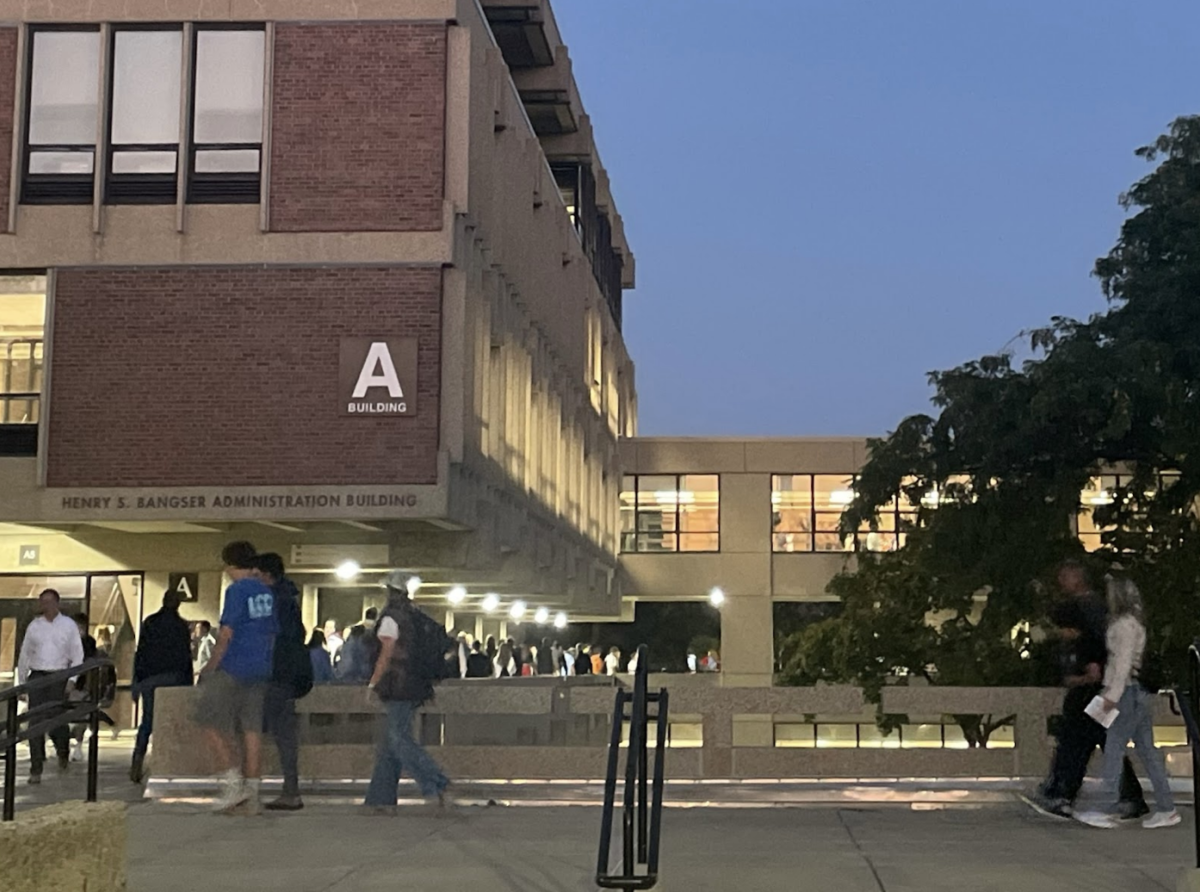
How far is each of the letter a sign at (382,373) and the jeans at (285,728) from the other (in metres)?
12.6

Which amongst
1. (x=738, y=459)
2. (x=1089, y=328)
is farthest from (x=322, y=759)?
(x=738, y=459)

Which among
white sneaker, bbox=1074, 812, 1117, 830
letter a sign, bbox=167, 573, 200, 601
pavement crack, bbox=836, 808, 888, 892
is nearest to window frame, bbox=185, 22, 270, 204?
letter a sign, bbox=167, 573, 200, 601

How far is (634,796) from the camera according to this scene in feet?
29.9

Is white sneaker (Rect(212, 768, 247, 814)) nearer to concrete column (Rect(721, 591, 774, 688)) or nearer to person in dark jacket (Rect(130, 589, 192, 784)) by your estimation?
person in dark jacket (Rect(130, 589, 192, 784))

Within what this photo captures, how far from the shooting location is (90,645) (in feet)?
68.7

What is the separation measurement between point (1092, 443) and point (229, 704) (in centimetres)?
1814

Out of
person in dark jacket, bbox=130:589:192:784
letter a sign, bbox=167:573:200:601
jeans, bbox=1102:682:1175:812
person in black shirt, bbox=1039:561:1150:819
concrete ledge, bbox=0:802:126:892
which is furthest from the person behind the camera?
letter a sign, bbox=167:573:200:601

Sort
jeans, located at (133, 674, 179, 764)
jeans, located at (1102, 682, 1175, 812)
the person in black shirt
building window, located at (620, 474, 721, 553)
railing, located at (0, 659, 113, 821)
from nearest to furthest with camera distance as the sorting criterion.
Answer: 1. railing, located at (0, 659, 113, 821)
2. jeans, located at (1102, 682, 1175, 812)
3. the person in black shirt
4. jeans, located at (133, 674, 179, 764)
5. building window, located at (620, 474, 721, 553)

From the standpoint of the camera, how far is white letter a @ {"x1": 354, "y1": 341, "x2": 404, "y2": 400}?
26.4 metres

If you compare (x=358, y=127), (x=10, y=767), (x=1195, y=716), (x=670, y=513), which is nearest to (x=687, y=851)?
(x=1195, y=716)

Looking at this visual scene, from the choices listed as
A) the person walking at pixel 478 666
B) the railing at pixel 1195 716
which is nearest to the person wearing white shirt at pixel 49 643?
the railing at pixel 1195 716

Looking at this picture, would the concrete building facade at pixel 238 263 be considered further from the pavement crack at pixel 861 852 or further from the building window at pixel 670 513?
the building window at pixel 670 513

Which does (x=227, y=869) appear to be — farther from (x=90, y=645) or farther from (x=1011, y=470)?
(x=1011, y=470)

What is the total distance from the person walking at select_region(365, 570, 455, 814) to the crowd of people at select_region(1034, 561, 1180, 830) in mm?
4648
